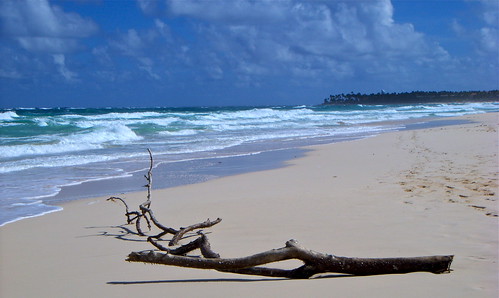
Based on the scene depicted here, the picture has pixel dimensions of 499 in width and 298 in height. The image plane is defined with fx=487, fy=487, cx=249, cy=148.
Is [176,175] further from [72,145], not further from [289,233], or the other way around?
[72,145]

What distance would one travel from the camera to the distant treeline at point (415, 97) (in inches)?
4801

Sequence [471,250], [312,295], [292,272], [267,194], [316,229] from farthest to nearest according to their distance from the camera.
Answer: [267,194] < [316,229] < [471,250] < [292,272] < [312,295]

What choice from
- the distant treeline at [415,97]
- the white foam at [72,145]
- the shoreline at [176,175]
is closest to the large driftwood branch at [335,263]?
the shoreline at [176,175]

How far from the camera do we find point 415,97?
133 metres

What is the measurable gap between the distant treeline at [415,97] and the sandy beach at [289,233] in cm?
12293

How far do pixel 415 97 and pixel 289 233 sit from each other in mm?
136641

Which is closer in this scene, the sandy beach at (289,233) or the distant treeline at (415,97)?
the sandy beach at (289,233)

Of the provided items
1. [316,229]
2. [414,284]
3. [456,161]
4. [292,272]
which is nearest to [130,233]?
[316,229]

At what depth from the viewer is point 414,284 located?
10.8 feet

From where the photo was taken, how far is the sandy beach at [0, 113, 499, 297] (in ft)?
11.3

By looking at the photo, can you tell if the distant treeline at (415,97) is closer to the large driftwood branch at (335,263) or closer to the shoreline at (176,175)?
the shoreline at (176,175)

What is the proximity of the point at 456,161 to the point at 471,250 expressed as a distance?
711cm

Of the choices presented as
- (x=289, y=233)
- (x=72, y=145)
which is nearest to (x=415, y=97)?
(x=72, y=145)

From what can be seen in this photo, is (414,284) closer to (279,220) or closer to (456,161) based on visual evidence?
(279,220)
